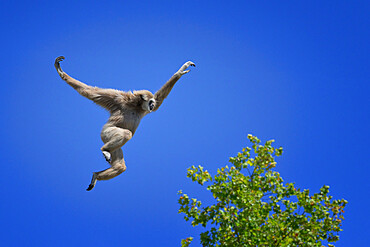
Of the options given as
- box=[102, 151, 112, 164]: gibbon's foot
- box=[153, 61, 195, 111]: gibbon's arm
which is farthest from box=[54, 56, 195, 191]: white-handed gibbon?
box=[102, 151, 112, 164]: gibbon's foot

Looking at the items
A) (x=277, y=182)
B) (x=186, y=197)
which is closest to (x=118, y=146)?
(x=186, y=197)

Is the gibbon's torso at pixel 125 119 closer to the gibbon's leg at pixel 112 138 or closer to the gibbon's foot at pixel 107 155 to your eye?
the gibbon's leg at pixel 112 138

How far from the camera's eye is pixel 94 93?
349 inches

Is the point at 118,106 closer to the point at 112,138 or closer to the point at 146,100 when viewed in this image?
the point at 146,100

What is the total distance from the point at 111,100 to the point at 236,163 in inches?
130

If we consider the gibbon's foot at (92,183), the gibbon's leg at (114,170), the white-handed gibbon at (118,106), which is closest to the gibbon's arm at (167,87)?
the white-handed gibbon at (118,106)

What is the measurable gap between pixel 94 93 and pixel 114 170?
1.95 meters

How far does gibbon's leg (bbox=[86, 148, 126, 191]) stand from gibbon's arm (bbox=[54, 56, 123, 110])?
3.80ft

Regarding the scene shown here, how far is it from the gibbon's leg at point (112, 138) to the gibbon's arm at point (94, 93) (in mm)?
736

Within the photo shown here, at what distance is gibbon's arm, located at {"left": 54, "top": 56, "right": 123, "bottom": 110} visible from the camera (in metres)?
8.84

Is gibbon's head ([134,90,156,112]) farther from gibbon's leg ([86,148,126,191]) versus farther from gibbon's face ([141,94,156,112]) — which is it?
gibbon's leg ([86,148,126,191])

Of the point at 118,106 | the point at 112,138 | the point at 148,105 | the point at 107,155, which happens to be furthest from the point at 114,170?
the point at 148,105

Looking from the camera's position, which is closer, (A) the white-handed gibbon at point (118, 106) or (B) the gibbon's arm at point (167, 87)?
(A) the white-handed gibbon at point (118, 106)

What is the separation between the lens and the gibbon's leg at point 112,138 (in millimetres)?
8016
